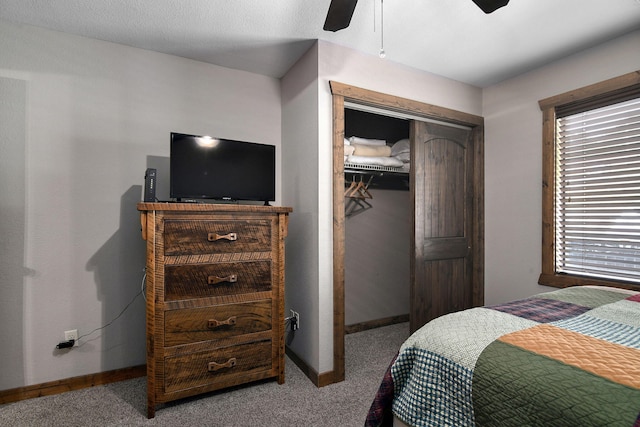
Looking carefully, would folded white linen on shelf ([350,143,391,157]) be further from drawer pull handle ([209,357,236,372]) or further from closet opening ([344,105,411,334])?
drawer pull handle ([209,357,236,372])

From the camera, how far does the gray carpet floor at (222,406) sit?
5.93 feet

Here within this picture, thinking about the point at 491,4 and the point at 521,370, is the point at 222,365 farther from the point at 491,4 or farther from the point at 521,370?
the point at 491,4

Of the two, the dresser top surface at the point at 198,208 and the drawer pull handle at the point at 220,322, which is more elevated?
the dresser top surface at the point at 198,208

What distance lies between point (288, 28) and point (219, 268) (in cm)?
159

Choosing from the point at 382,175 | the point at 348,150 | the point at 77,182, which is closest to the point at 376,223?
the point at 382,175

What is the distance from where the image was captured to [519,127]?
2.76 m

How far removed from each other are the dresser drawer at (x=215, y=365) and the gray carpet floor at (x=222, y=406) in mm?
144

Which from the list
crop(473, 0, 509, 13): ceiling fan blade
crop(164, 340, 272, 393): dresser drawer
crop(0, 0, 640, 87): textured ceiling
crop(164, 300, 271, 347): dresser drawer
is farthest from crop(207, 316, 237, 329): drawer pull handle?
crop(473, 0, 509, 13): ceiling fan blade

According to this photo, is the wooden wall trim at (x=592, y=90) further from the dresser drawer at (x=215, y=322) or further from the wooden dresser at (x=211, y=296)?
the dresser drawer at (x=215, y=322)

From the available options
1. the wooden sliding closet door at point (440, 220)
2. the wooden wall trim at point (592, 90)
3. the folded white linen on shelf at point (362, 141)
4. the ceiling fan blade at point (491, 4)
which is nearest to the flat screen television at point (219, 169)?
the folded white linen on shelf at point (362, 141)

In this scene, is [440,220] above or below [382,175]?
below

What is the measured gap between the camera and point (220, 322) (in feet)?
6.53

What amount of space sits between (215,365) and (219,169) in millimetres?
1261

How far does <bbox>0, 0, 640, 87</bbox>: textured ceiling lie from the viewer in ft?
6.13
